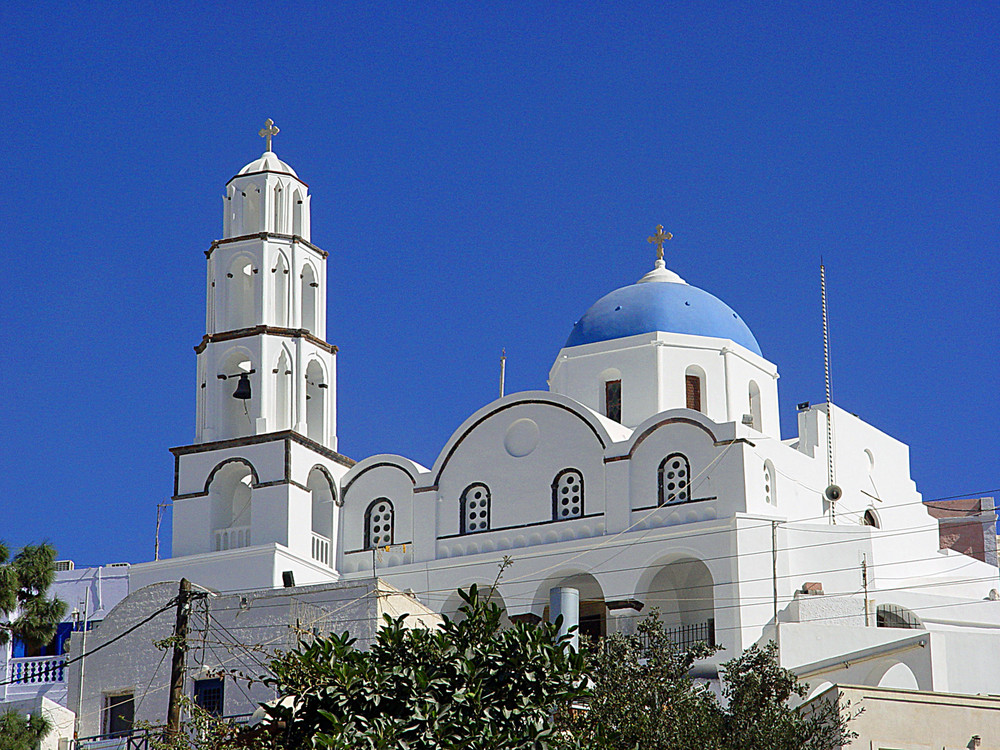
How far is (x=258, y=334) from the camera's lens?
3497 cm

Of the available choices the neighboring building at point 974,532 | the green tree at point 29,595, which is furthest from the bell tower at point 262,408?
the neighboring building at point 974,532

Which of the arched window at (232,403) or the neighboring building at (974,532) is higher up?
the arched window at (232,403)

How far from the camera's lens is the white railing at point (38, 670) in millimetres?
31484

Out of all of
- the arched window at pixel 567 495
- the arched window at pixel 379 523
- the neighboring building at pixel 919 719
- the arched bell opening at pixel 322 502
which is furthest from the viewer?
the arched bell opening at pixel 322 502

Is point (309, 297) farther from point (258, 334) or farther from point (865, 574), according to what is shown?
point (865, 574)

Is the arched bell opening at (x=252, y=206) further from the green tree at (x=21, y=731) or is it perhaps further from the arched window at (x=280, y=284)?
the green tree at (x=21, y=731)

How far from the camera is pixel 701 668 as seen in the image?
28000mm

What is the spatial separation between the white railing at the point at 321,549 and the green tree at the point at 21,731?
987cm

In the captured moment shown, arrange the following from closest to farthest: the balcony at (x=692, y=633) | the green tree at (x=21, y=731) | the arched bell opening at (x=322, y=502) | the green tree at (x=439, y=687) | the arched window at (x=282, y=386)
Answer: the green tree at (x=439, y=687), the green tree at (x=21, y=731), the balcony at (x=692, y=633), the arched window at (x=282, y=386), the arched bell opening at (x=322, y=502)

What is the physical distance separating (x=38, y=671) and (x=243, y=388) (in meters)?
6.94

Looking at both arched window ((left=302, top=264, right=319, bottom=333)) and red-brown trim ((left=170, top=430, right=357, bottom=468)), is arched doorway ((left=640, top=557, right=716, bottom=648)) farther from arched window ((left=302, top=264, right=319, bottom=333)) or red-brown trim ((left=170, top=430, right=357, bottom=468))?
arched window ((left=302, top=264, right=319, bottom=333))

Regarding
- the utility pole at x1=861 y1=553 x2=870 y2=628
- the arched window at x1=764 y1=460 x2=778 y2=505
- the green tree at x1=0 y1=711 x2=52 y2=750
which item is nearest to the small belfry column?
the arched window at x1=764 y1=460 x2=778 y2=505

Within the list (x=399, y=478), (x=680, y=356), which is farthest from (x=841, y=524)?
(x=399, y=478)

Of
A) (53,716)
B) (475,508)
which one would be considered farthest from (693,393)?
(53,716)
